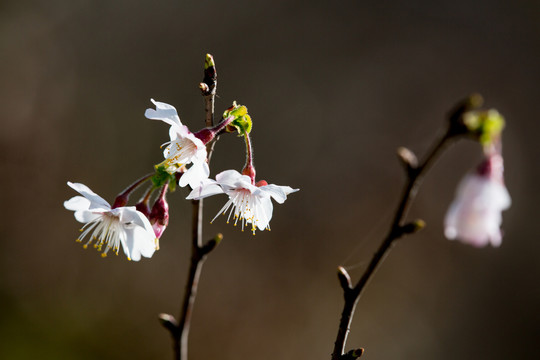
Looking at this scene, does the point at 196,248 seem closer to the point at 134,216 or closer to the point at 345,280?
the point at 134,216

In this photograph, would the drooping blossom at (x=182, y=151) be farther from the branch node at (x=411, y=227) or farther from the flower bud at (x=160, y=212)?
the branch node at (x=411, y=227)

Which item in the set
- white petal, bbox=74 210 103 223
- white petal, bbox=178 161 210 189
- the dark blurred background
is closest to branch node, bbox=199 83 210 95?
white petal, bbox=178 161 210 189

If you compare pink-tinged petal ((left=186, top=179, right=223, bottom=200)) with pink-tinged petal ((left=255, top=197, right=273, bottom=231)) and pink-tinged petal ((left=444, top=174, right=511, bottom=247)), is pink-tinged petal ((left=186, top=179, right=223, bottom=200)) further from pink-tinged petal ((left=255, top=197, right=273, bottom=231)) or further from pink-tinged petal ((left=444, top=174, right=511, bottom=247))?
pink-tinged petal ((left=444, top=174, right=511, bottom=247))

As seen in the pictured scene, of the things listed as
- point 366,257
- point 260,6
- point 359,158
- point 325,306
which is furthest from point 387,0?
point 325,306

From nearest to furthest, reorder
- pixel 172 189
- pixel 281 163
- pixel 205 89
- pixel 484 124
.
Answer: pixel 484 124, pixel 205 89, pixel 172 189, pixel 281 163

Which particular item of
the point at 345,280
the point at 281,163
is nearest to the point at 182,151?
the point at 345,280
